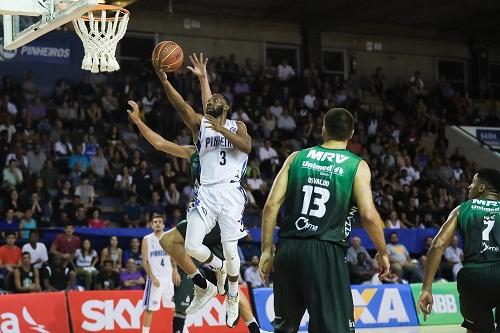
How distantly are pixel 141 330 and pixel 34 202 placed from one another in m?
5.43

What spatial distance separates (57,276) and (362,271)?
654 centimetres

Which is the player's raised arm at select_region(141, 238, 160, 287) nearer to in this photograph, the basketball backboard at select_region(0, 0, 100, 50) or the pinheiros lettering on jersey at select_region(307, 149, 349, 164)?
the basketball backboard at select_region(0, 0, 100, 50)

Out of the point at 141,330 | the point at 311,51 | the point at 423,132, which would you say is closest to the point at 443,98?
the point at 423,132

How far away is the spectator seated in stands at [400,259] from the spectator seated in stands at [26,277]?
7.93 m

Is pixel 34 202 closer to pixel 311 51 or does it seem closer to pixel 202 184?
pixel 202 184

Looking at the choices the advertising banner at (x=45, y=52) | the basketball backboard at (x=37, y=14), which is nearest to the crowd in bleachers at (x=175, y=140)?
the advertising banner at (x=45, y=52)

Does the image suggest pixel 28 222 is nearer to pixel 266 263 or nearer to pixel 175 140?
pixel 175 140

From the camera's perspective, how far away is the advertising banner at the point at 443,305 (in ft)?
55.1

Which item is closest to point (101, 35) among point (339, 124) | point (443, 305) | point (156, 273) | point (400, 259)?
point (339, 124)

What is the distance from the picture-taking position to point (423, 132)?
2906cm

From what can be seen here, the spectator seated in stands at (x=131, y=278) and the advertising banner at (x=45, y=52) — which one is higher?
the advertising banner at (x=45, y=52)

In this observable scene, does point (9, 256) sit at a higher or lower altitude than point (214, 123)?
lower

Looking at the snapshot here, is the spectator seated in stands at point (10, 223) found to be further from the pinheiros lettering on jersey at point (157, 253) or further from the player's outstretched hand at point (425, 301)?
the player's outstretched hand at point (425, 301)

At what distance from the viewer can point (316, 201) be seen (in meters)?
6.98
